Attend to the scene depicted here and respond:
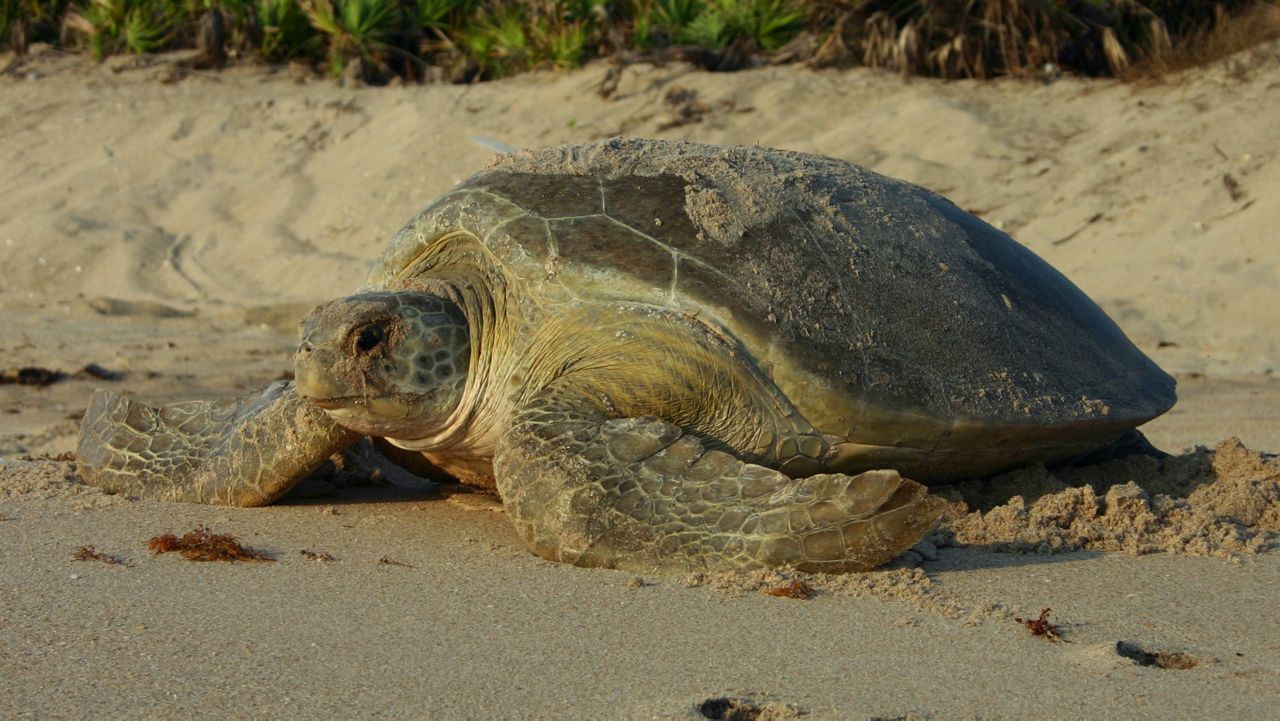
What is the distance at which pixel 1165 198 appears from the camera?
8656mm

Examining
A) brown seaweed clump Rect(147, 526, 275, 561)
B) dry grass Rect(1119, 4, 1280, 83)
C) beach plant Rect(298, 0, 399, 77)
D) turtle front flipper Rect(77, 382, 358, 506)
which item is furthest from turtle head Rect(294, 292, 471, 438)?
beach plant Rect(298, 0, 399, 77)

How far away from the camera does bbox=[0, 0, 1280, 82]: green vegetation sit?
10453mm

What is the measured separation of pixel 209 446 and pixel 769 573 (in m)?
1.91

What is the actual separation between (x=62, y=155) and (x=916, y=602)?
10.9 meters

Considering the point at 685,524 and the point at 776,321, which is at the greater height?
the point at 776,321

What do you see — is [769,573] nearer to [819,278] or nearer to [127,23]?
[819,278]

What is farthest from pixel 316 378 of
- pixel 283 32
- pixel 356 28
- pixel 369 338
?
pixel 283 32

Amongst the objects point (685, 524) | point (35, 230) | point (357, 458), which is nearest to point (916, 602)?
point (685, 524)

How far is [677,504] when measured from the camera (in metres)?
3.14

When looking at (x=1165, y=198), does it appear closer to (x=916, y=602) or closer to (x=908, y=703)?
(x=916, y=602)

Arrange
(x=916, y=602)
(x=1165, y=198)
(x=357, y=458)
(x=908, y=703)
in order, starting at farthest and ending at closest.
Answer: (x=1165, y=198) → (x=357, y=458) → (x=916, y=602) → (x=908, y=703)

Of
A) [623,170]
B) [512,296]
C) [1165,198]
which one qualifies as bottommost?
[1165,198]

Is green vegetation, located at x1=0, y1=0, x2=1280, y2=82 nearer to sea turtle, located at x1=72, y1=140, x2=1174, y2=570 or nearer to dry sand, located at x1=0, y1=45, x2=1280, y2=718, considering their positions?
dry sand, located at x1=0, y1=45, x2=1280, y2=718

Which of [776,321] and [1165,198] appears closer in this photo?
[776,321]
